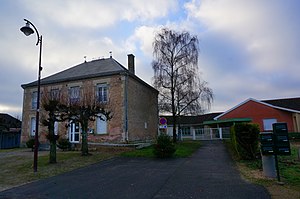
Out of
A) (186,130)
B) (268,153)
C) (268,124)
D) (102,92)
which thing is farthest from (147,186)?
(186,130)

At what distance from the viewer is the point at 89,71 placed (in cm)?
2089

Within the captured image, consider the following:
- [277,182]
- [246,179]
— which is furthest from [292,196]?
[246,179]

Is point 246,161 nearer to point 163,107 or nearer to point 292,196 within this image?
point 292,196

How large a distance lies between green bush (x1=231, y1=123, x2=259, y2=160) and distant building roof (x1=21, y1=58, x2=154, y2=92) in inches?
425

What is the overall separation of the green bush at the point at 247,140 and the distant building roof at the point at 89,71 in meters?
10.8

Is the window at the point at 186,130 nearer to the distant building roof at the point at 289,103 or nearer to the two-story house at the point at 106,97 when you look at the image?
the distant building roof at the point at 289,103

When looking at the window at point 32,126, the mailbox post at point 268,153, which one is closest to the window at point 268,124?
the mailbox post at point 268,153

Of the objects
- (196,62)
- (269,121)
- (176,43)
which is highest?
(176,43)

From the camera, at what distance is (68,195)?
5785 mm

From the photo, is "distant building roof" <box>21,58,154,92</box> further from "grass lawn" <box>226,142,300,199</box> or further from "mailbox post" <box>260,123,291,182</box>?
"mailbox post" <box>260,123,291,182</box>

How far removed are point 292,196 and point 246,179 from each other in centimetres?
173

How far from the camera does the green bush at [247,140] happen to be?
31.6ft

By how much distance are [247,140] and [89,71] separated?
15.5 meters

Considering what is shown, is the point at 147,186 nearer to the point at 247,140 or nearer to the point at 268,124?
the point at 247,140
